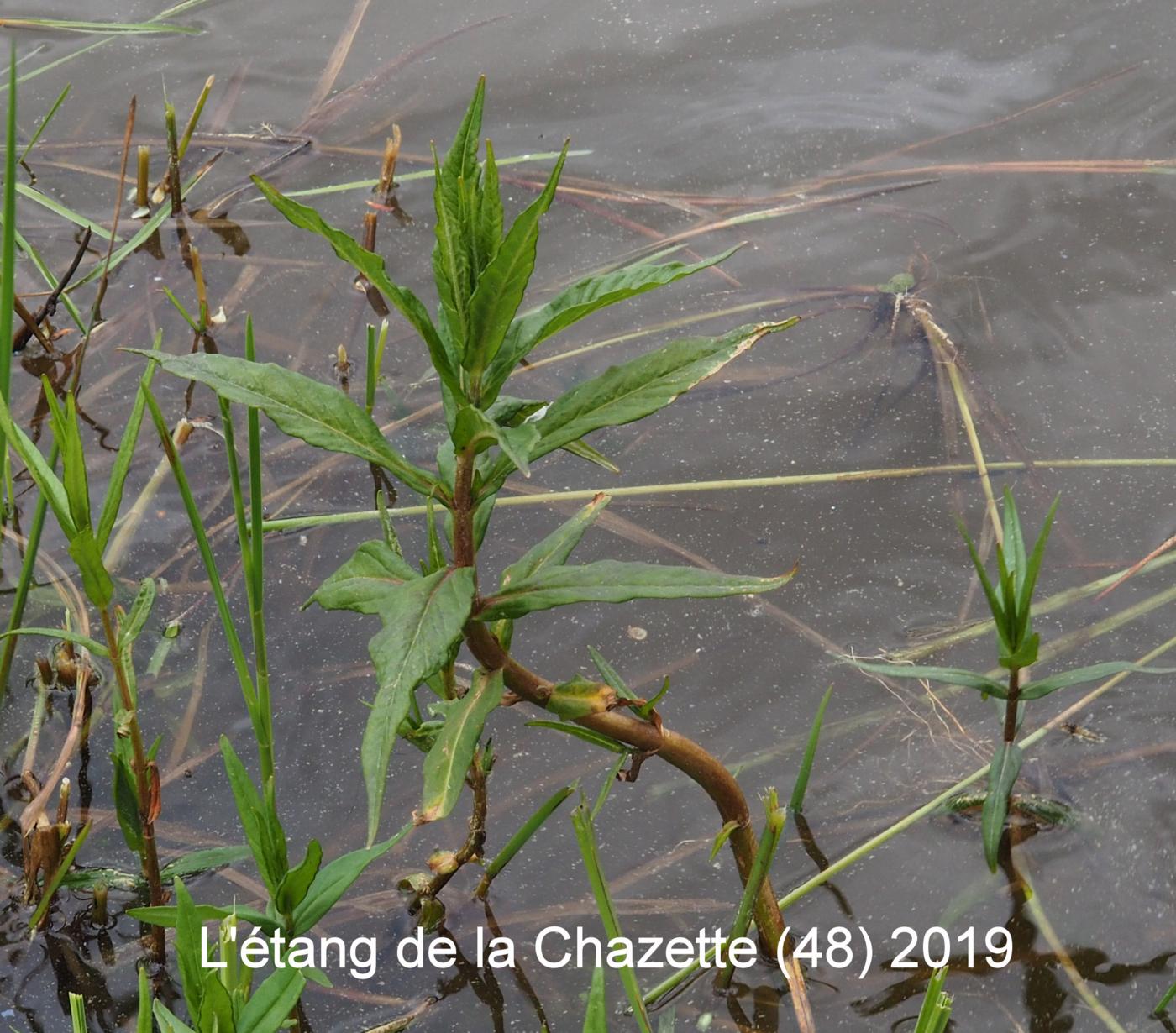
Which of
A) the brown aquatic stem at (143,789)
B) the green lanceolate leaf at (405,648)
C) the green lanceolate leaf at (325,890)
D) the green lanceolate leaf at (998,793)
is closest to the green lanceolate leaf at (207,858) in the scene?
the brown aquatic stem at (143,789)

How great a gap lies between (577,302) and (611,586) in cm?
32

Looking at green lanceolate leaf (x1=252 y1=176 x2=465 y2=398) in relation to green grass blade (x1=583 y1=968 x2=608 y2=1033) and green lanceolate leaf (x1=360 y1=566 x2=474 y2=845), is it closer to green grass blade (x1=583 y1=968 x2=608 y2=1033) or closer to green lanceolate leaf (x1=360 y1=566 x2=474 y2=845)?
green lanceolate leaf (x1=360 y1=566 x2=474 y2=845)

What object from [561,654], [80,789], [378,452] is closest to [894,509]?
[561,654]

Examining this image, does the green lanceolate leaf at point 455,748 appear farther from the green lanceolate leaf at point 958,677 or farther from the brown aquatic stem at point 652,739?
the green lanceolate leaf at point 958,677

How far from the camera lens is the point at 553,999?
6.18ft

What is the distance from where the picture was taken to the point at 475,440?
1513mm

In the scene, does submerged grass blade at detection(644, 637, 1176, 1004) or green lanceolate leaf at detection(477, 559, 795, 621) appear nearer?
green lanceolate leaf at detection(477, 559, 795, 621)

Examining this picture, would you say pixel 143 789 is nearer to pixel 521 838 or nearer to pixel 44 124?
pixel 521 838

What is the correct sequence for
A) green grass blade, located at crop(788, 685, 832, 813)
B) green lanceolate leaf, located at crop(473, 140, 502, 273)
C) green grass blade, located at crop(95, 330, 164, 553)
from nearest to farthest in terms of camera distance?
green lanceolate leaf, located at crop(473, 140, 502, 273) < green grass blade, located at crop(95, 330, 164, 553) < green grass blade, located at crop(788, 685, 832, 813)

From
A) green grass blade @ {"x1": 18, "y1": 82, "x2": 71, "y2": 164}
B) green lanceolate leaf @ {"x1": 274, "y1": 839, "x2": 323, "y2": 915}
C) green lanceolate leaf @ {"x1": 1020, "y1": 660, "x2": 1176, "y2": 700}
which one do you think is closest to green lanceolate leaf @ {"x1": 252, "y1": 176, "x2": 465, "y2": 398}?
green lanceolate leaf @ {"x1": 274, "y1": 839, "x2": 323, "y2": 915}

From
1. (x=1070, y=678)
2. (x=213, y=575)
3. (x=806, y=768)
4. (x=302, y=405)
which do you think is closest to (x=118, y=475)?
(x=213, y=575)

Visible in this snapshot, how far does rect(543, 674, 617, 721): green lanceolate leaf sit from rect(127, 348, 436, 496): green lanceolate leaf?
290mm

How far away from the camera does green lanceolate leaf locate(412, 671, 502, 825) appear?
5.03 ft

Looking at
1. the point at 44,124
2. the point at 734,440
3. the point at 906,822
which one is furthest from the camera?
the point at 44,124
